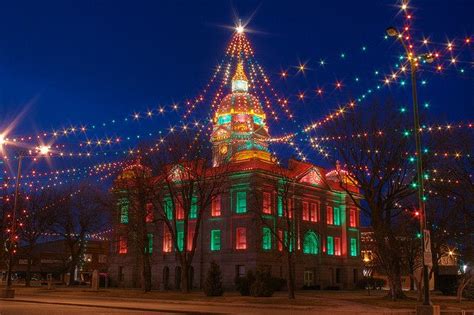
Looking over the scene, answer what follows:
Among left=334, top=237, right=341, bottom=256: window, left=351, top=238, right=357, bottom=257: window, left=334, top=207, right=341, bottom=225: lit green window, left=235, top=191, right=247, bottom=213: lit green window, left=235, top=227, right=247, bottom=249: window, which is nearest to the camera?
left=235, top=227, right=247, bottom=249: window

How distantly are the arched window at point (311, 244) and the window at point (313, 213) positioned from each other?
64.3 inches

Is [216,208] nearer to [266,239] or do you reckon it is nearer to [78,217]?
[266,239]

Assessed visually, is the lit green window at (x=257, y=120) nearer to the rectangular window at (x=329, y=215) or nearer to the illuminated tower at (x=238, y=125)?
the illuminated tower at (x=238, y=125)

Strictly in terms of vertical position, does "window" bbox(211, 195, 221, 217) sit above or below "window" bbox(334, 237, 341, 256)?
above

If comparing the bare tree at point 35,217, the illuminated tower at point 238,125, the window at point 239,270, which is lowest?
the window at point 239,270

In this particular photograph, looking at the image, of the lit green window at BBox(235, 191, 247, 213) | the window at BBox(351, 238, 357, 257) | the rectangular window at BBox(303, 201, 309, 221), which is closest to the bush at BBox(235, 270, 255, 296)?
the lit green window at BBox(235, 191, 247, 213)

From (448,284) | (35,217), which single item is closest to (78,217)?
(35,217)

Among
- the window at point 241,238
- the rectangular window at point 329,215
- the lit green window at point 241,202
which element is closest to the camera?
the window at point 241,238

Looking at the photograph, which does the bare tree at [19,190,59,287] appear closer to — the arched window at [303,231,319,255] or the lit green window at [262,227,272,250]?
the lit green window at [262,227,272,250]

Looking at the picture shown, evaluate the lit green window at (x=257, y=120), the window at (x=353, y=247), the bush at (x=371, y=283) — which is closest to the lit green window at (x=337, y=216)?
the window at (x=353, y=247)

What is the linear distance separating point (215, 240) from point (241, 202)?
5395mm

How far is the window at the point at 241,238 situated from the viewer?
6012 cm

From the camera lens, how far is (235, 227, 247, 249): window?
60125 millimetres

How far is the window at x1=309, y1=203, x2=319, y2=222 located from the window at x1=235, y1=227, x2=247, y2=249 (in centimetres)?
1055
